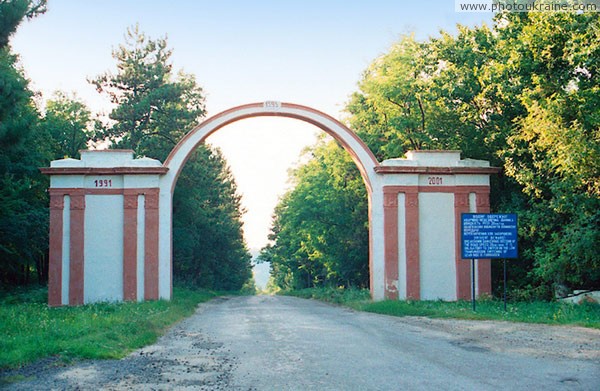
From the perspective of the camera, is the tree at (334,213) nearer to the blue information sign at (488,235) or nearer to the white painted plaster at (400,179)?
the white painted plaster at (400,179)

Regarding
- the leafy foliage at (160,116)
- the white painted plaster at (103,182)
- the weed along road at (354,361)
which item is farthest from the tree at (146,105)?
the weed along road at (354,361)

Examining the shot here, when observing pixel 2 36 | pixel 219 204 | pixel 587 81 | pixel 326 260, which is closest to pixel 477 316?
pixel 587 81

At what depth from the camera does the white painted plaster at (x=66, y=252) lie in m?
24.5

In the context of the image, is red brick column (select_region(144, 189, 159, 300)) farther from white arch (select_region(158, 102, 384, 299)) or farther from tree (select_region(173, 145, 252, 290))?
tree (select_region(173, 145, 252, 290))

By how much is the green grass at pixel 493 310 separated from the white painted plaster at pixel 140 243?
8641 mm

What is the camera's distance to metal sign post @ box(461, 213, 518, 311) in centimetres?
2023

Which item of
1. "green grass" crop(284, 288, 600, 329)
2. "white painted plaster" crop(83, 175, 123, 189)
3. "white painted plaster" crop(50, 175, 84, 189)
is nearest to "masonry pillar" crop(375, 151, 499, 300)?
"green grass" crop(284, 288, 600, 329)

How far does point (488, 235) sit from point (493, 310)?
245 cm

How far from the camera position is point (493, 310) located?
20047 millimetres

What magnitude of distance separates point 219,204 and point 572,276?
43.4 metres

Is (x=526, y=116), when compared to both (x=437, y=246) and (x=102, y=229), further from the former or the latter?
(x=102, y=229)

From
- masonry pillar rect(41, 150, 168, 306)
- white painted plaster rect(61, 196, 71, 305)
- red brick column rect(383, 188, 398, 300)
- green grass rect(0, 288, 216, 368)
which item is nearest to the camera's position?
green grass rect(0, 288, 216, 368)

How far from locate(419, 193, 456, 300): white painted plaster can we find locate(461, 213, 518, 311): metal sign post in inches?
197

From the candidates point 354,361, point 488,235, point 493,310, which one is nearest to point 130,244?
point 488,235
